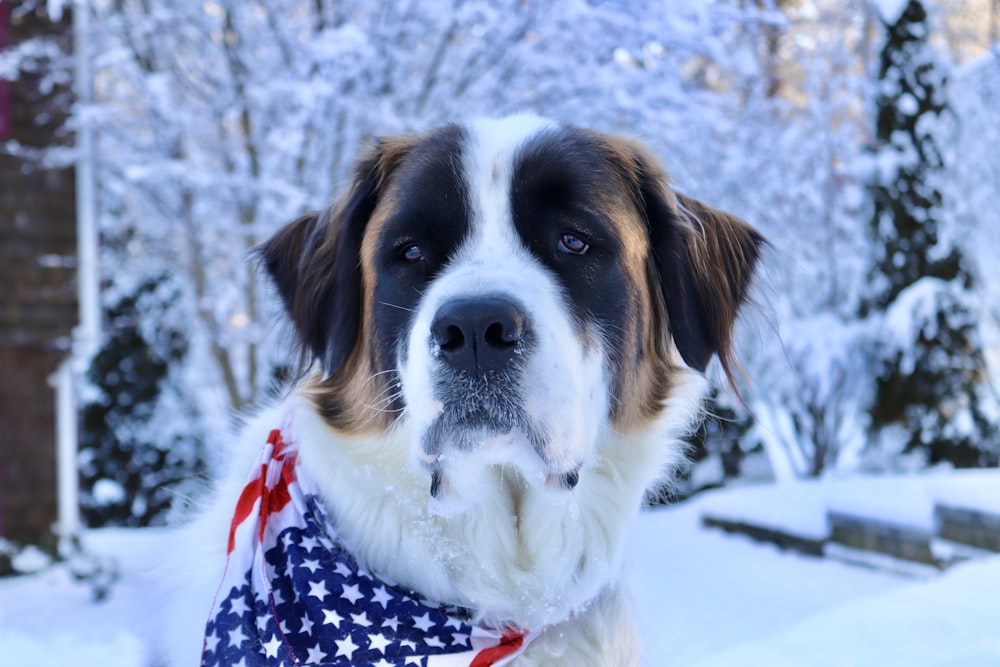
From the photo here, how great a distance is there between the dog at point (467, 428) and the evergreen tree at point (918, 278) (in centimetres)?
762

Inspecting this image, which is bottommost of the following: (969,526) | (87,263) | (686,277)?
(969,526)

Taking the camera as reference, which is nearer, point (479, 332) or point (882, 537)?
point (479, 332)

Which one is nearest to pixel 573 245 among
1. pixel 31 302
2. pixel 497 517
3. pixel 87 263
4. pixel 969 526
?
pixel 497 517

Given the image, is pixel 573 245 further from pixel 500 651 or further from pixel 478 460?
pixel 500 651

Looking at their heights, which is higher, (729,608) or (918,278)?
(918,278)

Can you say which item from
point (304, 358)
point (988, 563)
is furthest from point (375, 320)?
point (988, 563)

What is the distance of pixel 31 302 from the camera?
28.8 ft

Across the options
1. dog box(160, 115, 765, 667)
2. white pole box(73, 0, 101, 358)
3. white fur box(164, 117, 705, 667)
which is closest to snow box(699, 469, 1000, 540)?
dog box(160, 115, 765, 667)

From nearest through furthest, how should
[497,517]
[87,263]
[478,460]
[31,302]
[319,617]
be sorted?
1. [478,460]
2. [319,617]
3. [497,517]
4. [87,263]
5. [31,302]

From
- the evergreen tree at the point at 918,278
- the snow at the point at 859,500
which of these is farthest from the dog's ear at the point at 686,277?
the evergreen tree at the point at 918,278

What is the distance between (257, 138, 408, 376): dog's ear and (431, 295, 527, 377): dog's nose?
0.68m

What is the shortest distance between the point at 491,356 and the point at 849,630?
304 cm

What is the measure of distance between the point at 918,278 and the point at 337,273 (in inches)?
332

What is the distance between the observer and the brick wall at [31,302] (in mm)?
8492
